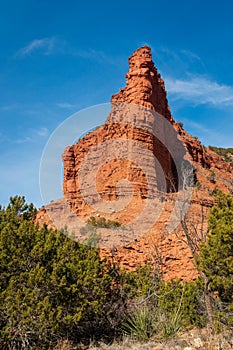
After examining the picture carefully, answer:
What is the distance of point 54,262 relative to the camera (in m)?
8.11

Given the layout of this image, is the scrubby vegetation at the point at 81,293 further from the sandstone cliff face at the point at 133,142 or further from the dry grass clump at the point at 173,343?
the sandstone cliff face at the point at 133,142

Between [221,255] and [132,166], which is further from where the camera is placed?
[132,166]

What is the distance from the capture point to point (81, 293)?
834cm

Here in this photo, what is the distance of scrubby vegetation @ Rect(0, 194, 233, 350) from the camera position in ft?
24.0

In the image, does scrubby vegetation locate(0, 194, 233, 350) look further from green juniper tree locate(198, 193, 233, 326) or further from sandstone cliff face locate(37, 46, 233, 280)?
sandstone cliff face locate(37, 46, 233, 280)

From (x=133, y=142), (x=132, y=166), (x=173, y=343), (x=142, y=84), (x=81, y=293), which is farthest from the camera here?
(x=142, y=84)

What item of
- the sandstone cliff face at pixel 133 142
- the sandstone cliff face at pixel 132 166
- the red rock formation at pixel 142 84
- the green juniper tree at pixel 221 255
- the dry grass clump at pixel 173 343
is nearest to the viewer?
the dry grass clump at pixel 173 343

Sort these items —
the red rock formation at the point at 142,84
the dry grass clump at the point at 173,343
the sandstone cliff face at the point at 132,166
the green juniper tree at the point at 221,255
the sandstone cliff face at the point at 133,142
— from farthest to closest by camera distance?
1. the red rock formation at the point at 142,84
2. the sandstone cliff face at the point at 133,142
3. the sandstone cliff face at the point at 132,166
4. the green juniper tree at the point at 221,255
5. the dry grass clump at the point at 173,343

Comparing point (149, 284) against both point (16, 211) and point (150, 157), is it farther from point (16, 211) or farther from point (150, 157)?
point (150, 157)

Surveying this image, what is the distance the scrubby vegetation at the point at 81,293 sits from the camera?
24.0ft

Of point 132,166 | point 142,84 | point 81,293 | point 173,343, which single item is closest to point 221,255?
point 173,343

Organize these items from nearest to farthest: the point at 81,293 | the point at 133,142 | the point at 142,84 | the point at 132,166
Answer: the point at 81,293
the point at 132,166
the point at 133,142
the point at 142,84

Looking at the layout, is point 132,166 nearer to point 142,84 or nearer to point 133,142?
point 133,142

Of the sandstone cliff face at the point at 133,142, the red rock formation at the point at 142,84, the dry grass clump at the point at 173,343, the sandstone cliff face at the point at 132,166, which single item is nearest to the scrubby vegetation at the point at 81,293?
the dry grass clump at the point at 173,343
